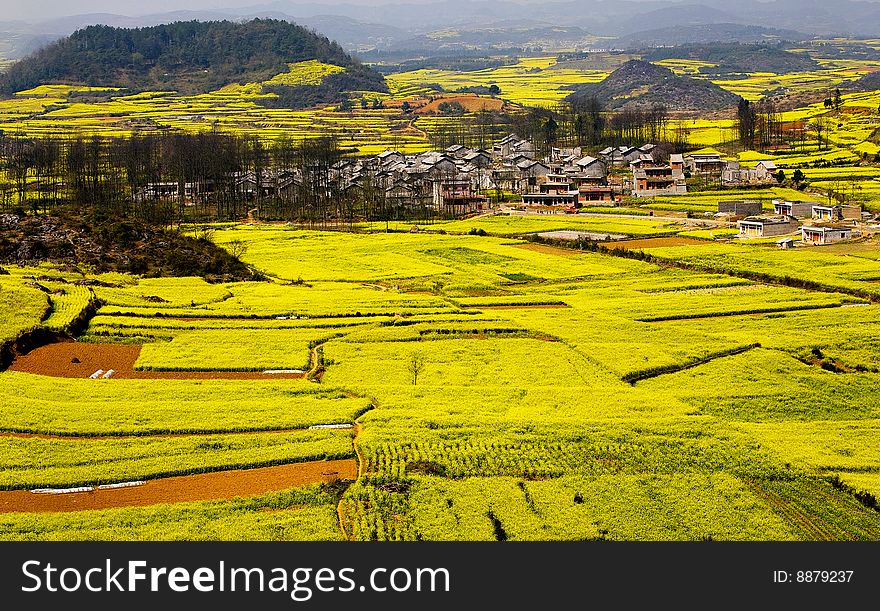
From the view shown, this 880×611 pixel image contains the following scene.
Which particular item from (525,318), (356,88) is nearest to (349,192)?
(525,318)

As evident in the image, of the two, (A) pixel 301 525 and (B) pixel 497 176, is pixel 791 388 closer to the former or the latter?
(A) pixel 301 525

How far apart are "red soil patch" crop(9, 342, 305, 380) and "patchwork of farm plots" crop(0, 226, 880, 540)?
10.0 inches

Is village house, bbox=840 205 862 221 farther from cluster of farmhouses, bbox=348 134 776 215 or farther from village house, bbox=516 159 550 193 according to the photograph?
village house, bbox=516 159 550 193

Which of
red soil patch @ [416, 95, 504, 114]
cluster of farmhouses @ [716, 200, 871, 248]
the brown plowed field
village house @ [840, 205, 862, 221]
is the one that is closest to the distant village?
cluster of farmhouses @ [716, 200, 871, 248]

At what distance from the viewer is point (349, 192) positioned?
3083 inches

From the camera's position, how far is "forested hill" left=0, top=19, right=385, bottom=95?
15250cm

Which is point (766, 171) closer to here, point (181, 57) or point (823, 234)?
point (823, 234)

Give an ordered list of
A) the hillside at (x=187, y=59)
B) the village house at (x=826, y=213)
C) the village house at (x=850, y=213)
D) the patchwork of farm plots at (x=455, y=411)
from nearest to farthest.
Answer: the patchwork of farm plots at (x=455, y=411) → the village house at (x=826, y=213) → the village house at (x=850, y=213) → the hillside at (x=187, y=59)

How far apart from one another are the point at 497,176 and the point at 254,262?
124 feet

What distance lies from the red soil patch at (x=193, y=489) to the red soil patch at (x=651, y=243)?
3436cm

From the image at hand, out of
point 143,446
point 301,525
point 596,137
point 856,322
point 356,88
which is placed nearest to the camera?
point 301,525

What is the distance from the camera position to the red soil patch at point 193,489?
1950 centimetres

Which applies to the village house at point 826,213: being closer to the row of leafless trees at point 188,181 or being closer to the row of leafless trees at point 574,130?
the row of leafless trees at point 188,181

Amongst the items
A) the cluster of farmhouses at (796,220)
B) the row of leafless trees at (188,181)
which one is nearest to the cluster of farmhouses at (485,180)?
the row of leafless trees at (188,181)
